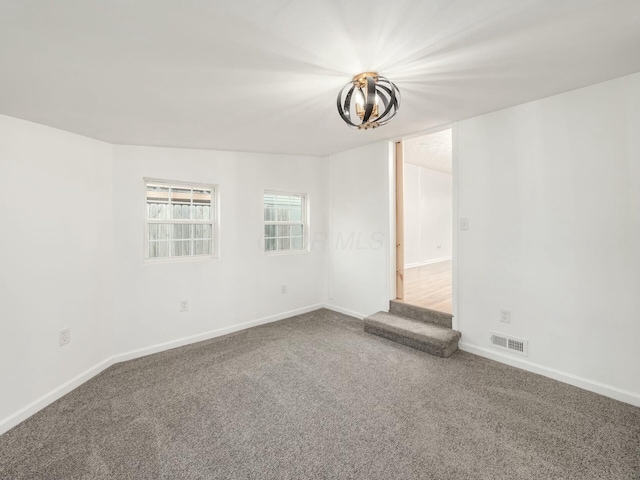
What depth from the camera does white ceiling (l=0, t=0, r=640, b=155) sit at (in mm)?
1292

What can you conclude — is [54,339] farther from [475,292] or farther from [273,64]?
[475,292]

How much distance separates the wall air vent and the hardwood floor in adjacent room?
576 millimetres

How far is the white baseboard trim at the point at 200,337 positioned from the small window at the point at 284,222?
0.96 metres

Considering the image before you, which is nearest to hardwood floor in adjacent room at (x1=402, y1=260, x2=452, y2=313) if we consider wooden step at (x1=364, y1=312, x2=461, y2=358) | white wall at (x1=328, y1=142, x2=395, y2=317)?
wooden step at (x1=364, y1=312, x2=461, y2=358)

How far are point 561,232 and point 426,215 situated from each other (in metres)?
4.65

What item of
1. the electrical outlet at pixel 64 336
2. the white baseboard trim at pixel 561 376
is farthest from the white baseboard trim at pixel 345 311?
the electrical outlet at pixel 64 336

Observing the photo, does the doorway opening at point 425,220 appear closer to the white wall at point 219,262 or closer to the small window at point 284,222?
the white wall at point 219,262

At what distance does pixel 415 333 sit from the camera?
3.08m

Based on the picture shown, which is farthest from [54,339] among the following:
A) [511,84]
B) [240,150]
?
[511,84]

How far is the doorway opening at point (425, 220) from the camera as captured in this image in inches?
→ 150

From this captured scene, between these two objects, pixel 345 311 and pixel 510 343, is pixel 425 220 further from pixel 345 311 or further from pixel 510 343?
pixel 510 343

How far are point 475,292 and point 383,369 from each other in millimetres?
1279

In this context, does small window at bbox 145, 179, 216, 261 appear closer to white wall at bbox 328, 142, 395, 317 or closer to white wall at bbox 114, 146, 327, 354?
white wall at bbox 114, 146, 327, 354

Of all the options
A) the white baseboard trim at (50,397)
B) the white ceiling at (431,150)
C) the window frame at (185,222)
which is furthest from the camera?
the white ceiling at (431,150)
